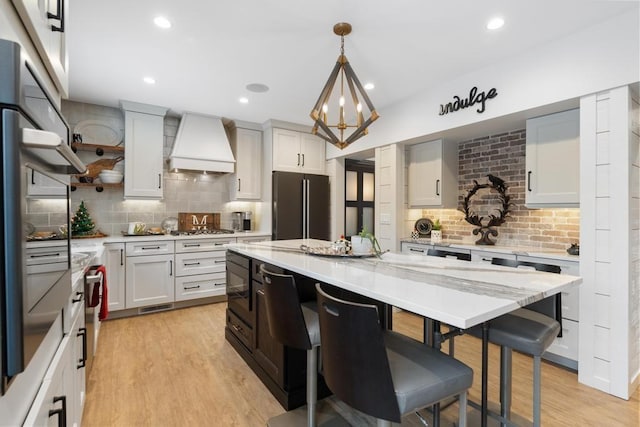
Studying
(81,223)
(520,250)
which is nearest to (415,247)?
(520,250)

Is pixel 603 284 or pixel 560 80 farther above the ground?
pixel 560 80

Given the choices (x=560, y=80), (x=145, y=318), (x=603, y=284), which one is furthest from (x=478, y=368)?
(x=145, y=318)

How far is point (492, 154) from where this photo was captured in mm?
3791

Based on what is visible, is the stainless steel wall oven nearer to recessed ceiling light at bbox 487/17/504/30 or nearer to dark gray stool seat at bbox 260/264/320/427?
dark gray stool seat at bbox 260/264/320/427

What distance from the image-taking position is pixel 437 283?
1.50m

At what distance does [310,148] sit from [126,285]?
10.4ft

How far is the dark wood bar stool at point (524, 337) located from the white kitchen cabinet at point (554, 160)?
4.45ft

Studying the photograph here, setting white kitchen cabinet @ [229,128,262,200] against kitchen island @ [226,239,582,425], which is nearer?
kitchen island @ [226,239,582,425]

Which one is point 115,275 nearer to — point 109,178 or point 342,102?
point 109,178

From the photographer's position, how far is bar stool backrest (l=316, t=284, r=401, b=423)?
42.0 inches

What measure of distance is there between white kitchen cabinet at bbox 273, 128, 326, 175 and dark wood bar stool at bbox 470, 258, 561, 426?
3705 millimetres

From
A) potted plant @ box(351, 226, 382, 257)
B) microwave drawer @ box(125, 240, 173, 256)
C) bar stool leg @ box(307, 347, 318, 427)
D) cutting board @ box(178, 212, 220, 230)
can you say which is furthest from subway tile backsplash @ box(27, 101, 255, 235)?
bar stool leg @ box(307, 347, 318, 427)

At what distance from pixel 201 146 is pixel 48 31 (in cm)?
338

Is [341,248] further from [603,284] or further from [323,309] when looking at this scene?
[603,284]
